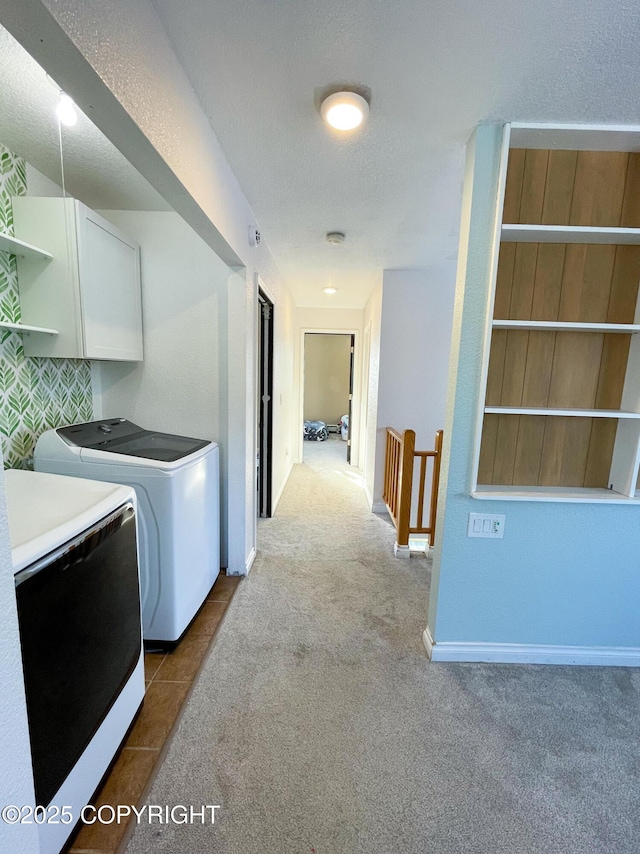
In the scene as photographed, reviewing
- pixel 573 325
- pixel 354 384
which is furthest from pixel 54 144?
pixel 354 384

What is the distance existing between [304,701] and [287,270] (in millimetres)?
3331

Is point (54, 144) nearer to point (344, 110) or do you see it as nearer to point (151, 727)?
point (344, 110)

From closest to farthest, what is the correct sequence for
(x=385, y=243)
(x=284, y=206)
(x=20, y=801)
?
(x=20, y=801) < (x=284, y=206) < (x=385, y=243)

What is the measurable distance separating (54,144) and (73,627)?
6.54 feet

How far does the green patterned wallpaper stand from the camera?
1694 mm

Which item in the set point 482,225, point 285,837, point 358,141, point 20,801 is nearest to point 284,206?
point 358,141

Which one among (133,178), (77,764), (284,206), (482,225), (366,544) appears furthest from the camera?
(366,544)

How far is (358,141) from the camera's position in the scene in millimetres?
1526

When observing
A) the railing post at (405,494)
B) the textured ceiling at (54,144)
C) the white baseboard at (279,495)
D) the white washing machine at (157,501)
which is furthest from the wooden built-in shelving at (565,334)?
the white baseboard at (279,495)

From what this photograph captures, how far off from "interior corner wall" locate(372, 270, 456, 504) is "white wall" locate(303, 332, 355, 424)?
17.1 ft

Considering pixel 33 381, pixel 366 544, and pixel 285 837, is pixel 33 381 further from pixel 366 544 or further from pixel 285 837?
pixel 366 544

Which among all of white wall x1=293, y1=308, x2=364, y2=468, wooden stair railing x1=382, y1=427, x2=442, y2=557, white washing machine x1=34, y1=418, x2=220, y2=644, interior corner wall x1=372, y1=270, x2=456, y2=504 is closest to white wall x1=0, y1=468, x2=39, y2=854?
white washing machine x1=34, y1=418, x2=220, y2=644

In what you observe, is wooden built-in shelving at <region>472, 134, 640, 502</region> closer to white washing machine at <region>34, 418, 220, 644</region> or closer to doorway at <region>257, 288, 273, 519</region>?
white washing machine at <region>34, 418, 220, 644</region>

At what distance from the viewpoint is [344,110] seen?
1.30 meters
